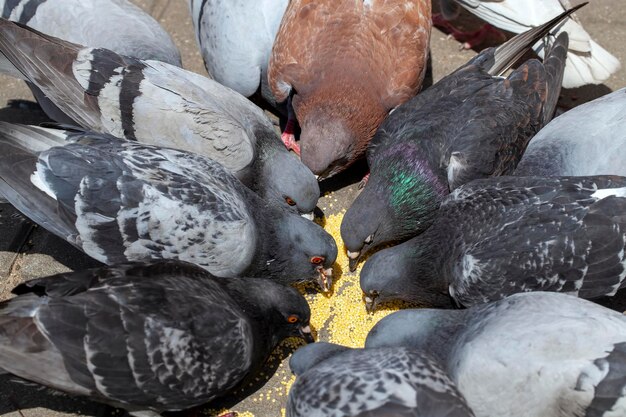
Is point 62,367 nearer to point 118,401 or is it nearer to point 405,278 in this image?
point 118,401

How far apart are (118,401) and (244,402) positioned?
32.3 inches

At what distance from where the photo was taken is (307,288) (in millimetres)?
5203

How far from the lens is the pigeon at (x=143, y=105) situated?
4.98 m

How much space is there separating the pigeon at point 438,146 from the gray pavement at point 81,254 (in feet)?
2.10

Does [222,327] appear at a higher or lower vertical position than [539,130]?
lower

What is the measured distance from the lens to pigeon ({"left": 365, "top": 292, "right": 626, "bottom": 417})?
3828mm

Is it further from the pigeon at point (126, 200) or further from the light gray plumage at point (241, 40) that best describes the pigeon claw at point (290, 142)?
the pigeon at point (126, 200)

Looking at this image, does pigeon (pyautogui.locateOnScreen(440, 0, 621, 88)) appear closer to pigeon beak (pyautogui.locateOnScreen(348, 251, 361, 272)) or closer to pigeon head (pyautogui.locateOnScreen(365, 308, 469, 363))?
pigeon beak (pyautogui.locateOnScreen(348, 251, 361, 272))

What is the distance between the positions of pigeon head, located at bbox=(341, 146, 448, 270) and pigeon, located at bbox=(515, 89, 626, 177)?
0.63 metres

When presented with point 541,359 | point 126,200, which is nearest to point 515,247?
point 541,359

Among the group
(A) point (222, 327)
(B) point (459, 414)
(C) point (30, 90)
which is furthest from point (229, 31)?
(B) point (459, 414)

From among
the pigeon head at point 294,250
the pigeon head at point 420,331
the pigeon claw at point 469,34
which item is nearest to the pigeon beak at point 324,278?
the pigeon head at point 294,250

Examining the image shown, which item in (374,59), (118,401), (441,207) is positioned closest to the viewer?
(118,401)

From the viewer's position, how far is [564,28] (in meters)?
6.05
